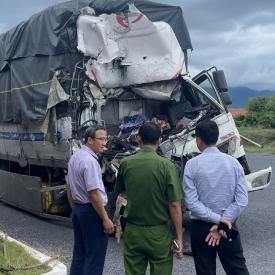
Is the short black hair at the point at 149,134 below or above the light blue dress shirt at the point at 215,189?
above

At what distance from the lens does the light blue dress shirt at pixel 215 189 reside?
442 centimetres

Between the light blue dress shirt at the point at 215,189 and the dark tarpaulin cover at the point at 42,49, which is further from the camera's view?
the dark tarpaulin cover at the point at 42,49

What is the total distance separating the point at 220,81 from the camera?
8.46 m

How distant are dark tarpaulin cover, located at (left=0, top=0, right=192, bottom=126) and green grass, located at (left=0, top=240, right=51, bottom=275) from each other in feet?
11.5

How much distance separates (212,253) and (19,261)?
2.14 m

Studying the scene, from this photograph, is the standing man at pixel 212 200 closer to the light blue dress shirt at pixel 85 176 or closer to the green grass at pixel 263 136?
the light blue dress shirt at pixel 85 176

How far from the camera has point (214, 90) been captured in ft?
28.0

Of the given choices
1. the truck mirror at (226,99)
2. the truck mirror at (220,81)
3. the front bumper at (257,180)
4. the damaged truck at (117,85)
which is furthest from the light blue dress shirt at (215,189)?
the truck mirror at (220,81)

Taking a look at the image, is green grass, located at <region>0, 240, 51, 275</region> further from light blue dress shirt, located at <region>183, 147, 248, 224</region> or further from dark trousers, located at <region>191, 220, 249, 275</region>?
light blue dress shirt, located at <region>183, 147, 248, 224</region>

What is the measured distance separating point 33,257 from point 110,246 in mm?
2095

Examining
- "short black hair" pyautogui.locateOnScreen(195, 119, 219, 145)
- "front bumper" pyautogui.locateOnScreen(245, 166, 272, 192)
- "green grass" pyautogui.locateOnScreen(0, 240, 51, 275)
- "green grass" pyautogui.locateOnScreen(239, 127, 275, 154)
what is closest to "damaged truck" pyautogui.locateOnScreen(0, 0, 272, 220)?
"front bumper" pyautogui.locateOnScreen(245, 166, 272, 192)

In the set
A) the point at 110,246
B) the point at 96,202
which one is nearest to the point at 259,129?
the point at 110,246

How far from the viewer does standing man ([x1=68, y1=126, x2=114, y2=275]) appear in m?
4.99

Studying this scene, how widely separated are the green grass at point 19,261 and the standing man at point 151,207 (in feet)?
4.09
